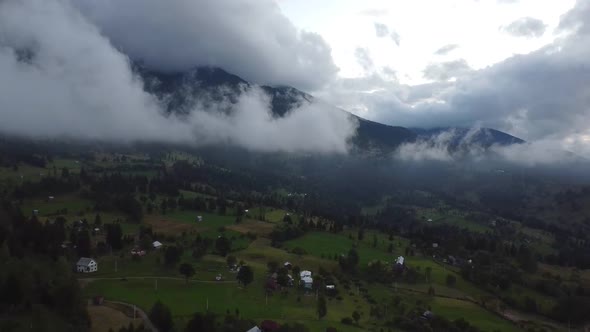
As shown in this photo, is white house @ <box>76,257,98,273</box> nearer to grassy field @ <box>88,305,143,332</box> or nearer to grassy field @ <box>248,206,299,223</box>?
grassy field @ <box>88,305,143,332</box>

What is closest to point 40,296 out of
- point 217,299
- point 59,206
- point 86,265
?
point 217,299

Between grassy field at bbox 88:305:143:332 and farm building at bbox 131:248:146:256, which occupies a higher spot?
grassy field at bbox 88:305:143:332

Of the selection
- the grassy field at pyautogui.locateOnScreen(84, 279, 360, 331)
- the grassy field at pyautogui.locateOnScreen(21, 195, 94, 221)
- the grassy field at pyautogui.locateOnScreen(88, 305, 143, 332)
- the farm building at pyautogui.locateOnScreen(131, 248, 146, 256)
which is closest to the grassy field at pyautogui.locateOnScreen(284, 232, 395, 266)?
the grassy field at pyautogui.locateOnScreen(84, 279, 360, 331)

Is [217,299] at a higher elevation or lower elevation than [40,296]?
lower

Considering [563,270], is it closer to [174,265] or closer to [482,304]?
[482,304]

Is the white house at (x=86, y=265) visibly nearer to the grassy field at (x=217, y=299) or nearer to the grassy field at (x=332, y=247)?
→ the grassy field at (x=217, y=299)

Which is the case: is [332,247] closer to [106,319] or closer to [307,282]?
[307,282]

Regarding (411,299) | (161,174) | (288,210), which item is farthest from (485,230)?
(161,174)

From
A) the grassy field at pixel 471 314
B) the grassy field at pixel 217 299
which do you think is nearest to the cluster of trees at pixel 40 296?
the grassy field at pixel 217 299

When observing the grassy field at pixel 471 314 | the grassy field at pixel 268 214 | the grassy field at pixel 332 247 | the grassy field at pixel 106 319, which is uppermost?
the grassy field at pixel 268 214
